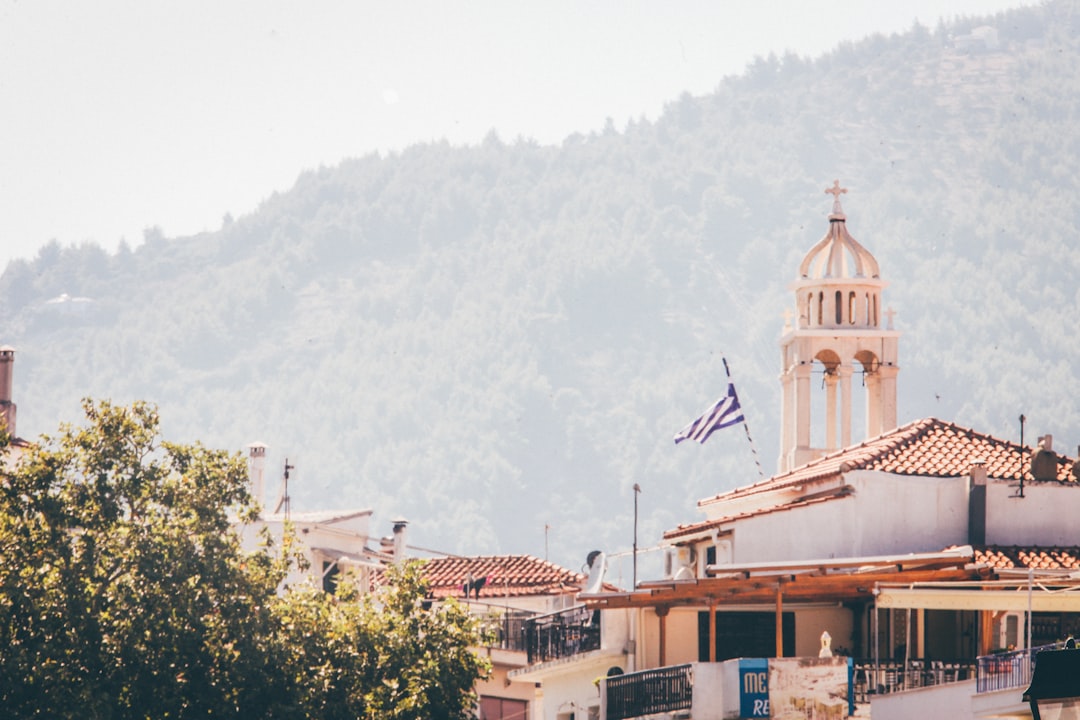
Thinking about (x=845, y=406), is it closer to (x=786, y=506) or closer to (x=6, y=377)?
(x=786, y=506)

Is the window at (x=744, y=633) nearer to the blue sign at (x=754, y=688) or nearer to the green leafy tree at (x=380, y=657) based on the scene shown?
the green leafy tree at (x=380, y=657)

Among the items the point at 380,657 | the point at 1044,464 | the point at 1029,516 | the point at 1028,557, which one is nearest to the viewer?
the point at 380,657

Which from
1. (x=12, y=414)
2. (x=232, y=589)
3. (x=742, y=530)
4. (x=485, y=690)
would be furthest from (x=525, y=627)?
(x=12, y=414)

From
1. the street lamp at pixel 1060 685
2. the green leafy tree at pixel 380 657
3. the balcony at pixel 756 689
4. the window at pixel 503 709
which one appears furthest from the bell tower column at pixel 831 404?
the street lamp at pixel 1060 685

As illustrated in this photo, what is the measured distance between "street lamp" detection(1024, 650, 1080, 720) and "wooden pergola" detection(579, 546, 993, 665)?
1748cm

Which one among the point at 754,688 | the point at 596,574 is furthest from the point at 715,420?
the point at 754,688

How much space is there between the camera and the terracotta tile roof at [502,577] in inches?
2635

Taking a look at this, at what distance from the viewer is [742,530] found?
4809cm

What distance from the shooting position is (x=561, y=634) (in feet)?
181

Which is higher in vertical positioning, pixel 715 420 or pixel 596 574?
pixel 715 420

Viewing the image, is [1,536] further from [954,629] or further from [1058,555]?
[1058,555]

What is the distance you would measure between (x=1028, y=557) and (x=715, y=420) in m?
14.8

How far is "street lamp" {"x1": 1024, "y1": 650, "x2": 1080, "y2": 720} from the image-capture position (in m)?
21.8

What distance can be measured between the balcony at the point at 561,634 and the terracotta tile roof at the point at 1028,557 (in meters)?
10.0
